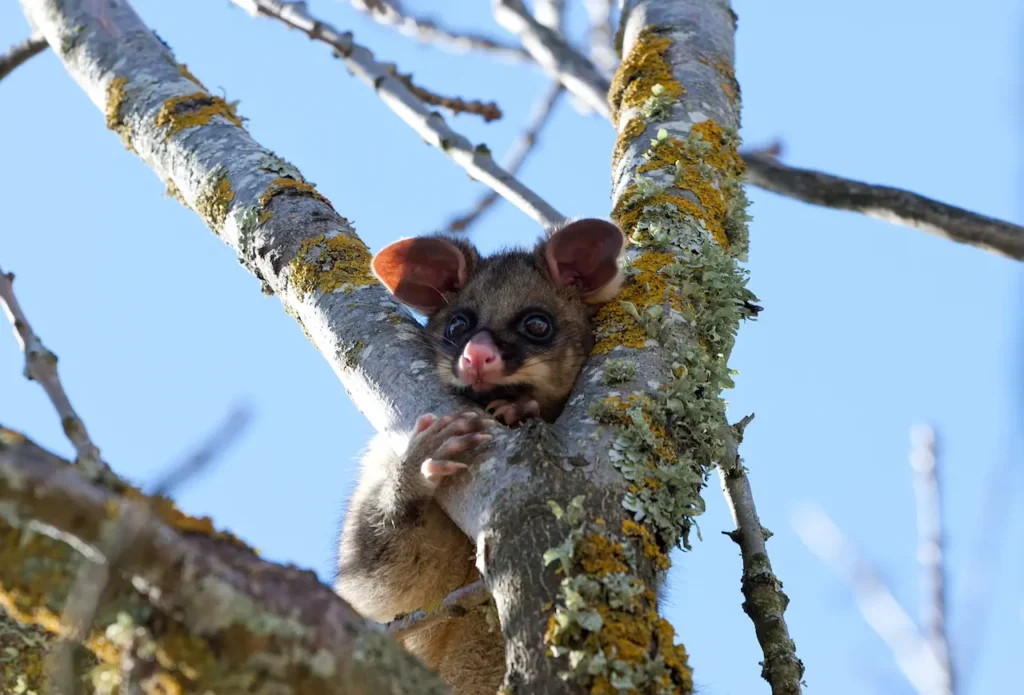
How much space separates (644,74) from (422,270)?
1.46 meters

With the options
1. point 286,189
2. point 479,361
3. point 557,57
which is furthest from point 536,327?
point 557,57

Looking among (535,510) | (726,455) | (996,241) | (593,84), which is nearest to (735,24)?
(593,84)

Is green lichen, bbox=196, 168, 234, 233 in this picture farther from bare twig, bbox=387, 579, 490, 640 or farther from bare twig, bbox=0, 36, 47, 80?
bare twig, bbox=387, 579, 490, 640

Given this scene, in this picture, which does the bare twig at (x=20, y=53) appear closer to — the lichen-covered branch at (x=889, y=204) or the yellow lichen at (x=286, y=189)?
the yellow lichen at (x=286, y=189)

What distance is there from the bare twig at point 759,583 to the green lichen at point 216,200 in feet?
7.15

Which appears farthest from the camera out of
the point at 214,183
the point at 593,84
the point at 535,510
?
the point at 593,84

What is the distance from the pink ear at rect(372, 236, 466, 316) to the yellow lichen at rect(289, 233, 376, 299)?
766mm

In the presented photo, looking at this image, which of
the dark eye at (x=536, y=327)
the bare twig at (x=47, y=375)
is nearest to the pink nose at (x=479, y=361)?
the dark eye at (x=536, y=327)

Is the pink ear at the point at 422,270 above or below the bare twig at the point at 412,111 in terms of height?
below

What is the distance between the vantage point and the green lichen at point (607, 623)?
2441 mm

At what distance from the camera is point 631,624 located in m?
2.56

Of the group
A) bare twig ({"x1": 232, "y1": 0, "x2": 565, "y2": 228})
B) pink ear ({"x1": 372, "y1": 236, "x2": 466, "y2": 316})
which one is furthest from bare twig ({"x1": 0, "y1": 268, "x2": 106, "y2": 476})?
bare twig ({"x1": 232, "y1": 0, "x2": 565, "y2": 228})

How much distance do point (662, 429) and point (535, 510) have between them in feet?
1.78

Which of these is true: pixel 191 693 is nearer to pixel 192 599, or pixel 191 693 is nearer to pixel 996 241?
pixel 192 599
